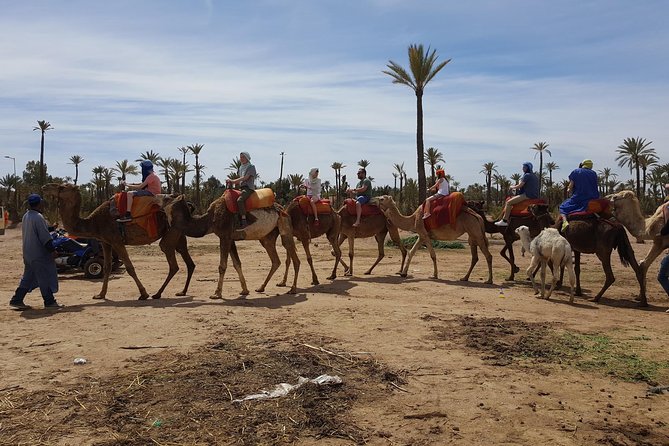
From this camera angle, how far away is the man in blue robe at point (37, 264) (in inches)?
375

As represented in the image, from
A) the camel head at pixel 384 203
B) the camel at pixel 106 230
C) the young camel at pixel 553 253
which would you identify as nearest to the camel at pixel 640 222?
the young camel at pixel 553 253

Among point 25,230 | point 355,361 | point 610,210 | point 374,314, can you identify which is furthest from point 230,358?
point 610,210

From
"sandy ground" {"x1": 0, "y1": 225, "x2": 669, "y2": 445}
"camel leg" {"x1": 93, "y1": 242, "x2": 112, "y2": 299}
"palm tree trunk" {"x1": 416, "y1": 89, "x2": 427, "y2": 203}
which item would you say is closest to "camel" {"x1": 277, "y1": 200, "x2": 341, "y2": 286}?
"sandy ground" {"x1": 0, "y1": 225, "x2": 669, "y2": 445}

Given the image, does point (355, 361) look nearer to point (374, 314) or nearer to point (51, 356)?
point (374, 314)

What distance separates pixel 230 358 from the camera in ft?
21.1

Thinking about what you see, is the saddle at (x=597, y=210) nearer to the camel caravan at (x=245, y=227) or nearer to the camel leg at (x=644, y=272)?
the camel caravan at (x=245, y=227)

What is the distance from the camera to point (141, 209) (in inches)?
435

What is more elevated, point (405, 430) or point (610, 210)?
point (610, 210)

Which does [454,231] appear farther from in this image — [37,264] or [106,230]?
[37,264]

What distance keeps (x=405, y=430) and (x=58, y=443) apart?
107 inches

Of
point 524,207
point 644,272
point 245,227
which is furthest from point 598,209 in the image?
point 245,227

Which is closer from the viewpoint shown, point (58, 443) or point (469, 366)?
point (58, 443)

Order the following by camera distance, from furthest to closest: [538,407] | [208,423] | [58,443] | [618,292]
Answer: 1. [618,292]
2. [538,407]
3. [208,423]
4. [58,443]

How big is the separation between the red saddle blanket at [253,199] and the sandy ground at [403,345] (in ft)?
5.82
